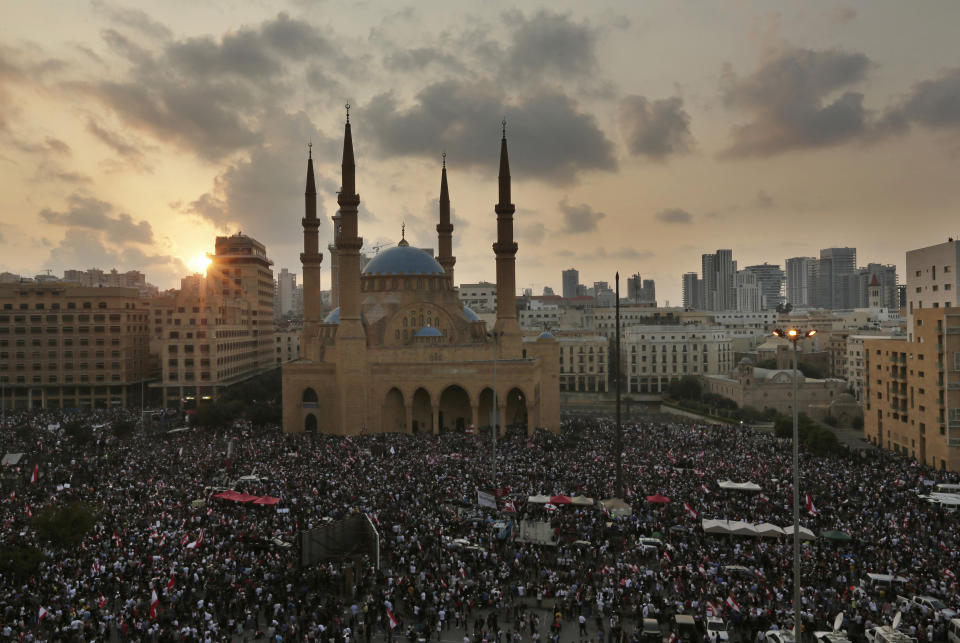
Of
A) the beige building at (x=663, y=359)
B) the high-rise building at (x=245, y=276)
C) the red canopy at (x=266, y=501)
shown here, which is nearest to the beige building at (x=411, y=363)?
the red canopy at (x=266, y=501)

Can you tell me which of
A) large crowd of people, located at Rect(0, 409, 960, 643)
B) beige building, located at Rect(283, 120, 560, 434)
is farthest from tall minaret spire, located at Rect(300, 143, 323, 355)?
large crowd of people, located at Rect(0, 409, 960, 643)

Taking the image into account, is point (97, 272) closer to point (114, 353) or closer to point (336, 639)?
point (114, 353)

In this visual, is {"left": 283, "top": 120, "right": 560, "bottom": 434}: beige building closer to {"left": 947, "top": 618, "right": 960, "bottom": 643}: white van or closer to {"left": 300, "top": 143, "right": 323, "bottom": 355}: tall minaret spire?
{"left": 300, "top": 143, "right": 323, "bottom": 355}: tall minaret spire

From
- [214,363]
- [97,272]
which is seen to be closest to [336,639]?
[214,363]

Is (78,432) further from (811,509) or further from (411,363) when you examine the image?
(811,509)

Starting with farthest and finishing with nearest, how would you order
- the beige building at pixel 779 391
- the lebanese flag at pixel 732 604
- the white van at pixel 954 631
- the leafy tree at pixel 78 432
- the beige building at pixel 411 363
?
1. the beige building at pixel 779 391
2. the beige building at pixel 411 363
3. the leafy tree at pixel 78 432
4. the lebanese flag at pixel 732 604
5. the white van at pixel 954 631

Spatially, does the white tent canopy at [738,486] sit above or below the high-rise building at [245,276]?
below

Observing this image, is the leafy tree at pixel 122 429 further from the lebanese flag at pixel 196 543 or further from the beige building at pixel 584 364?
the beige building at pixel 584 364
